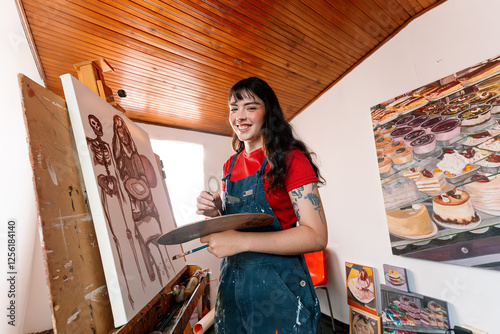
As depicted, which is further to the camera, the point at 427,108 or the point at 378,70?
the point at 378,70

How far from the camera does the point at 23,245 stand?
6.50 feet

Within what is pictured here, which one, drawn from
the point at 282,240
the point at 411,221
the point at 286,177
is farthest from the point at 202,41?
the point at 411,221

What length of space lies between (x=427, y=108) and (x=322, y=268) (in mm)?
2239

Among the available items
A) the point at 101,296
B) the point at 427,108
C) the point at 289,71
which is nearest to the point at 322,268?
the point at 427,108

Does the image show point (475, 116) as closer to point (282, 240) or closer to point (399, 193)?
point (399, 193)

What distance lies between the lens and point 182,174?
3.61 m

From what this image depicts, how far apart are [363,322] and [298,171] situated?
8.83 feet

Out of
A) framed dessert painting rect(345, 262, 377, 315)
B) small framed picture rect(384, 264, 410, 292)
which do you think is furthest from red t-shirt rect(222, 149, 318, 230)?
framed dessert painting rect(345, 262, 377, 315)

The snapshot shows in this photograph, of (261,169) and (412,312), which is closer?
(261,169)

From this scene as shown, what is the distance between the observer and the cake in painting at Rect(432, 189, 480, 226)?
2.02 metres

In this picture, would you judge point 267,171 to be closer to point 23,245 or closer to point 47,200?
point 47,200

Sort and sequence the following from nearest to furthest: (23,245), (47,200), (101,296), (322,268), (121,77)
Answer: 1. (47,200)
2. (101,296)
3. (23,245)
4. (121,77)
5. (322,268)

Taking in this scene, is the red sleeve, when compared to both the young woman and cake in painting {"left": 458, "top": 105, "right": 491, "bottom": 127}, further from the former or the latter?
cake in painting {"left": 458, "top": 105, "right": 491, "bottom": 127}

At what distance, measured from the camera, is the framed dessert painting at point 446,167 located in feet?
6.39
